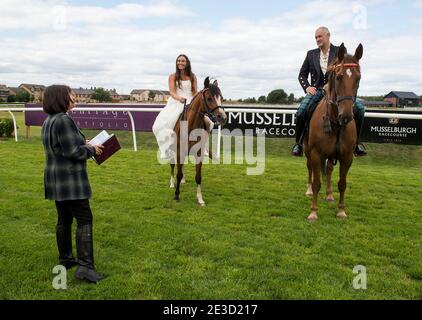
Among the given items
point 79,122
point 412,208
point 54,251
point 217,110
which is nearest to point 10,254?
point 54,251

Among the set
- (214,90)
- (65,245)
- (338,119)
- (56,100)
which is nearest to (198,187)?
(214,90)

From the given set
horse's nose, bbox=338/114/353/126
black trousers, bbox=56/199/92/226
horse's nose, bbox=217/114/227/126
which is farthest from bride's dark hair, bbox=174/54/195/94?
black trousers, bbox=56/199/92/226

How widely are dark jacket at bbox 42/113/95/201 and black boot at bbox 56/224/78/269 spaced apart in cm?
42

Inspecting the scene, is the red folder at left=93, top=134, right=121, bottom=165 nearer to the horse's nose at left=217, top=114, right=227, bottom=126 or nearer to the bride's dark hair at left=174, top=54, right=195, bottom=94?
the horse's nose at left=217, top=114, right=227, bottom=126

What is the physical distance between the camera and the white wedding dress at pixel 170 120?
7625 millimetres

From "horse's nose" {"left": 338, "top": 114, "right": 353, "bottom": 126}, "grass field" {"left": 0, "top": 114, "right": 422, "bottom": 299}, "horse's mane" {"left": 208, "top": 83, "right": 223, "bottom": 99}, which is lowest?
"grass field" {"left": 0, "top": 114, "right": 422, "bottom": 299}

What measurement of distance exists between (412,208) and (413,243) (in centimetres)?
188

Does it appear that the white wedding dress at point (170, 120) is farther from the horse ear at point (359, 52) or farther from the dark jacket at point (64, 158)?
the dark jacket at point (64, 158)

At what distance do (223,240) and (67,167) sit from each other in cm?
225

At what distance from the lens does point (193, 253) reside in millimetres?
4668

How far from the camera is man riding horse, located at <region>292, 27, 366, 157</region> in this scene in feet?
21.1

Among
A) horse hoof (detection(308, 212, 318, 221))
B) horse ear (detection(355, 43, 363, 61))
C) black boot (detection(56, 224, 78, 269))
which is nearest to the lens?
black boot (detection(56, 224, 78, 269))

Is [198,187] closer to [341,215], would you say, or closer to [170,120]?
[170,120]
